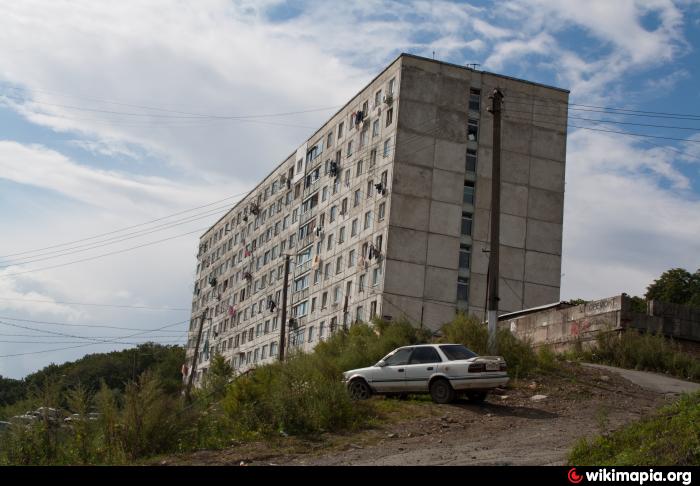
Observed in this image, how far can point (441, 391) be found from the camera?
64.8 feet

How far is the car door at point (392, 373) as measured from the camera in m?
20.4

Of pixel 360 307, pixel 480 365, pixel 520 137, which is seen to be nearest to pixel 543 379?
pixel 480 365

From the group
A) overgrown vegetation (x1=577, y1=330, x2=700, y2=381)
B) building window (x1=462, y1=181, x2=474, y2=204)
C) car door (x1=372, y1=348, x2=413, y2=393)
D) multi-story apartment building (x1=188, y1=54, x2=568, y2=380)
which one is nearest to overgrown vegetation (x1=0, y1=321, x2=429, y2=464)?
car door (x1=372, y1=348, x2=413, y2=393)

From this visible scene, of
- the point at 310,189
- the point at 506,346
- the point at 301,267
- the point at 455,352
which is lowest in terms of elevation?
the point at 455,352

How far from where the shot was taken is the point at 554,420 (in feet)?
57.4

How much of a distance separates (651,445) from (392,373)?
9.75 meters

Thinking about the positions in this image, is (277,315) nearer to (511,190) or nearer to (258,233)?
(258,233)

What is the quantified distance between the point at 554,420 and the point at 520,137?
4497cm

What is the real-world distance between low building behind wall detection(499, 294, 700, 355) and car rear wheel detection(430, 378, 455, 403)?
12.2 metres

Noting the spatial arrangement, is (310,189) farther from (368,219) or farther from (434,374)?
(434,374)

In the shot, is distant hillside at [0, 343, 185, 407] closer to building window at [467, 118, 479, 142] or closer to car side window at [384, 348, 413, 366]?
building window at [467, 118, 479, 142]

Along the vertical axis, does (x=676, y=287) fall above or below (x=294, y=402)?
above
